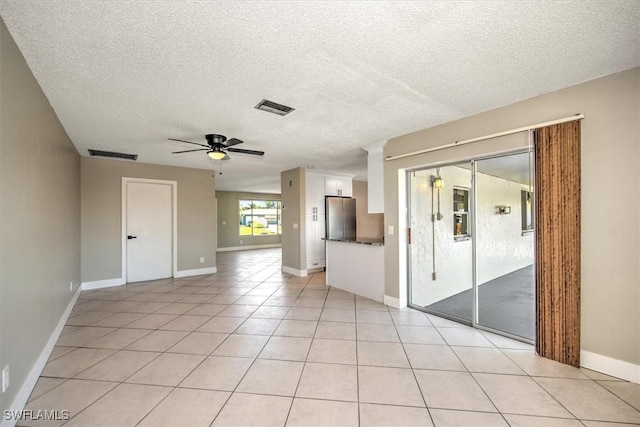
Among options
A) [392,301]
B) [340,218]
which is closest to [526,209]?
[392,301]

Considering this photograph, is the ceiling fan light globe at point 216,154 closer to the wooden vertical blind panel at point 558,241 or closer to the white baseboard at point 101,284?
the wooden vertical blind panel at point 558,241

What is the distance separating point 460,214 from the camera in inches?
142

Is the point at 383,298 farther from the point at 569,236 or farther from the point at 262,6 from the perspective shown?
the point at 262,6

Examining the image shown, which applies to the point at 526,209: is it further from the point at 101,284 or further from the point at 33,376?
the point at 101,284

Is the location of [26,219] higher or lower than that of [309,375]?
higher

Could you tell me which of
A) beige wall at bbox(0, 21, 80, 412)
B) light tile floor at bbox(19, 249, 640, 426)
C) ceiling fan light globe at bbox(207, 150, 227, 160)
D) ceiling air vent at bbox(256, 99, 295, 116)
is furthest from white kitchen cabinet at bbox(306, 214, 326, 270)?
beige wall at bbox(0, 21, 80, 412)

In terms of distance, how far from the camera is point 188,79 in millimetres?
2207

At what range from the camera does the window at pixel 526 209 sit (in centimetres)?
278

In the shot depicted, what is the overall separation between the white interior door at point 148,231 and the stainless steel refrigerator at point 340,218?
11.7ft

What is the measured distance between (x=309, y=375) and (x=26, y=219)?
8.06 feet

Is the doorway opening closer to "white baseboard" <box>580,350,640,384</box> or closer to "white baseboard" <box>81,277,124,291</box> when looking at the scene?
"white baseboard" <box>580,350,640,384</box>

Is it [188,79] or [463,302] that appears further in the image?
[463,302]

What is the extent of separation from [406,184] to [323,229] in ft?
9.51

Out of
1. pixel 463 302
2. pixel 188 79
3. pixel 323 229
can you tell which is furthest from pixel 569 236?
pixel 323 229
